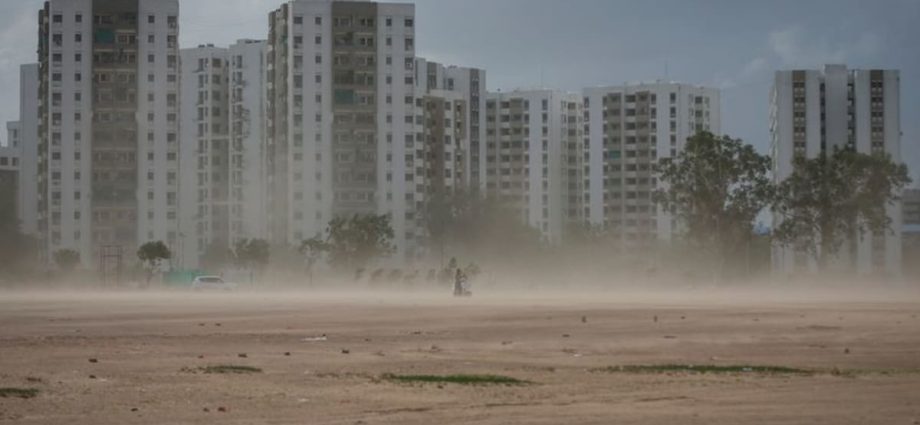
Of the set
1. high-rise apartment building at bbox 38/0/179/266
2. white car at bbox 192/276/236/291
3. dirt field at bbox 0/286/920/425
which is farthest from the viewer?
high-rise apartment building at bbox 38/0/179/266

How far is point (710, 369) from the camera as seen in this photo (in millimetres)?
21391

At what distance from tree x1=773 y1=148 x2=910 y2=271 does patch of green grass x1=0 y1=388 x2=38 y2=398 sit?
340ft

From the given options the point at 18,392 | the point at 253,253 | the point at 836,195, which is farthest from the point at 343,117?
the point at 18,392

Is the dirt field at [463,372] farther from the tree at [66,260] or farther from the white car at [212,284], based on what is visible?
the tree at [66,260]

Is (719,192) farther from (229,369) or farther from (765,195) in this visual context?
(229,369)

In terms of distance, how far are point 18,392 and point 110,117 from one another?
17060 cm

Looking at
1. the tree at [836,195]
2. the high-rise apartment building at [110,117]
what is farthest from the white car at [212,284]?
the high-rise apartment building at [110,117]

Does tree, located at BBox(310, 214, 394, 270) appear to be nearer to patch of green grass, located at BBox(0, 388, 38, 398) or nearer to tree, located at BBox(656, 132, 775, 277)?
tree, located at BBox(656, 132, 775, 277)

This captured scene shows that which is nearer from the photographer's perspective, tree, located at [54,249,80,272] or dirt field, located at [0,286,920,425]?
dirt field, located at [0,286,920,425]

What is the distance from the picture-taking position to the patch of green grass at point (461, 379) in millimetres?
19547

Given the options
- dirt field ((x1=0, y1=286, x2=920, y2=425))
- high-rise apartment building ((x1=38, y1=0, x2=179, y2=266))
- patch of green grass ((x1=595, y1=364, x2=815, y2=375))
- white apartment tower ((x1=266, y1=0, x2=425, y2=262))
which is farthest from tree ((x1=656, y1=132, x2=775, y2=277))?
patch of green grass ((x1=595, y1=364, x2=815, y2=375))

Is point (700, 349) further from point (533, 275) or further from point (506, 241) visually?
point (506, 241)

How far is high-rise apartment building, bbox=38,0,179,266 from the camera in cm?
18088

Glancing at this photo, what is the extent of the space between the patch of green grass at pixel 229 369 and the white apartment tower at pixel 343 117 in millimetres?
156374
